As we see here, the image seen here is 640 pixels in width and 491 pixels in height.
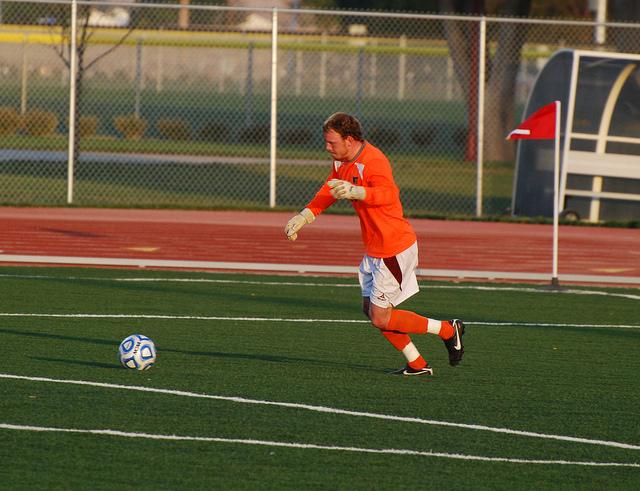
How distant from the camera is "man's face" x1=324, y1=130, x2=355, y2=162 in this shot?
8.70 metres

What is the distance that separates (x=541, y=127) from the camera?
14914 mm

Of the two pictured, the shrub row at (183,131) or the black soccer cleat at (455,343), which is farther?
the shrub row at (183,131)

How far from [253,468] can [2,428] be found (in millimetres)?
1589

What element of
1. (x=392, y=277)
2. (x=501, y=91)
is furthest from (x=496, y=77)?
(x=392, y=277)

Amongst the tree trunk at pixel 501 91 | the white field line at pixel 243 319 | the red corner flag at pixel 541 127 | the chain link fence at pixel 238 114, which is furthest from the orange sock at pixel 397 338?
the tree trunk at pixel 501 91

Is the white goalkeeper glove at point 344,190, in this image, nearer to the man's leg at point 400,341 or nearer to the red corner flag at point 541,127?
the man's leg at point 400,341

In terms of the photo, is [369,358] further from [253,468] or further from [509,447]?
[253,468]

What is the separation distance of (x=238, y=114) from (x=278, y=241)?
3020 centimetres

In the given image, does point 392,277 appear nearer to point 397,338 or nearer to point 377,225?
point 377,225

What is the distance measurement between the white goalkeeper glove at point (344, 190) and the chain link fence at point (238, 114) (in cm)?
998

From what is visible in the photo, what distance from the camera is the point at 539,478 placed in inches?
267

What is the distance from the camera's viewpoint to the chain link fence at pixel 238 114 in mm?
23391

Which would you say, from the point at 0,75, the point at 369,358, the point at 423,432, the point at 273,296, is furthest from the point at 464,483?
the point at 0,75

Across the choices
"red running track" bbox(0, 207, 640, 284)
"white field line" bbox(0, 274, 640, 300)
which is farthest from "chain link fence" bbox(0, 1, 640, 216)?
"white field line" bbox(0, 274, 640, 300)
